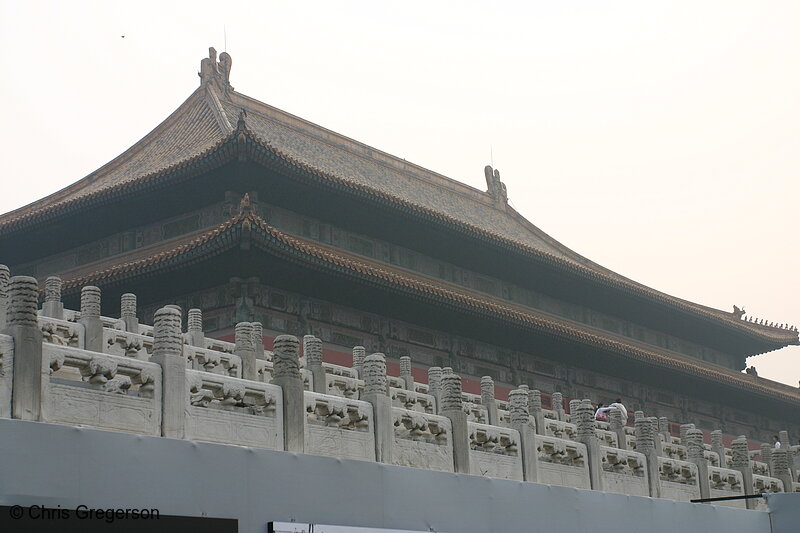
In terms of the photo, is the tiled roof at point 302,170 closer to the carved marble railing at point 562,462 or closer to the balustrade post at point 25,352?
the carved marble railing at point 562,462

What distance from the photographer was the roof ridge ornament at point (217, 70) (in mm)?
33375

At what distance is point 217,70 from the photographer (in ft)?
111

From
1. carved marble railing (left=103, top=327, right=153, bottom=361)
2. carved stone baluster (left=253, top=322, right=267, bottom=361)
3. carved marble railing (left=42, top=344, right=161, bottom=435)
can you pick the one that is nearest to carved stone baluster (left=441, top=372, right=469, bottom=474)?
carved marble railing (left=103, top=327, right=153, bottom=361)

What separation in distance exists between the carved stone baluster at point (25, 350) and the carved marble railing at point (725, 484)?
43.0ft

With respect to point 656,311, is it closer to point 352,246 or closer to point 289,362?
point 352,246

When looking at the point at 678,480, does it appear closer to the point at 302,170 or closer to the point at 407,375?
the point at 407,375

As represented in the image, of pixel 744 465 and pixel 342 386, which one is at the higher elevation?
pixel 342 386

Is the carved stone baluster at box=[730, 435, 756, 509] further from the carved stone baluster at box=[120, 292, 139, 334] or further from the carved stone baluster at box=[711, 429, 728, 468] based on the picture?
the carved stone baluster at box=[120, 292, 139, 334]

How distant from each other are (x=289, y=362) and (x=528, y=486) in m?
4.22

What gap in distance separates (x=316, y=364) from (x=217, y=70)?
18.6 metres

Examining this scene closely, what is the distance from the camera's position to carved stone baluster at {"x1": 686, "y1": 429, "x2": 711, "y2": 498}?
62.8 feet

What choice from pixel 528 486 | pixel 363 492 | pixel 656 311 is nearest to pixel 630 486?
pixel 528 486

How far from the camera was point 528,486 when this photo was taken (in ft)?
48.0
